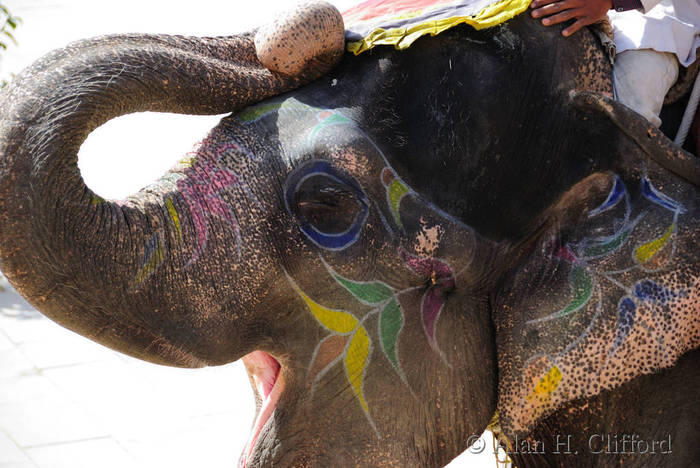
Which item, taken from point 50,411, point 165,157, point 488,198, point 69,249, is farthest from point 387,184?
point 165,157

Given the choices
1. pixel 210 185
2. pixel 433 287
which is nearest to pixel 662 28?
pixel 433 287

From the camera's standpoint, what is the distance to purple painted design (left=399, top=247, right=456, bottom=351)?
→ 4.50ft

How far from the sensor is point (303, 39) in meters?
1.35

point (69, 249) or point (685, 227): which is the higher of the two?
point (69, 249)

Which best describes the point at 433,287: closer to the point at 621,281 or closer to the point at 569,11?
the point at 621,281

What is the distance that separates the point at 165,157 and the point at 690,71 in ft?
11.3

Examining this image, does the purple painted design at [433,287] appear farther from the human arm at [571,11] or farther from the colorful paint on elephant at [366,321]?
the human arm at [571,11]

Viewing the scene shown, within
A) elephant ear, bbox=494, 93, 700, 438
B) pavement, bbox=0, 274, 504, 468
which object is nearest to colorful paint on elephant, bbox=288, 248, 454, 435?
elephant ear, bbox=494, 93, 700, 438

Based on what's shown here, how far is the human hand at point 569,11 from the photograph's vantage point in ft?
4.48

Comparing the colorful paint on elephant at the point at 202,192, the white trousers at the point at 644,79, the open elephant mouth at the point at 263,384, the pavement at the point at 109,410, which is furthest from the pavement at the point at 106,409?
the white trousers at the point at 644,79

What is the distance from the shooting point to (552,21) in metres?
1.37

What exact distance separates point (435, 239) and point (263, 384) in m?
0.34

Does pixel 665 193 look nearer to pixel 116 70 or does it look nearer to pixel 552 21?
pixel 552 21

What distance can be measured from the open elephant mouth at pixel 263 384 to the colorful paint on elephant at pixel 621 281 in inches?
14.0
